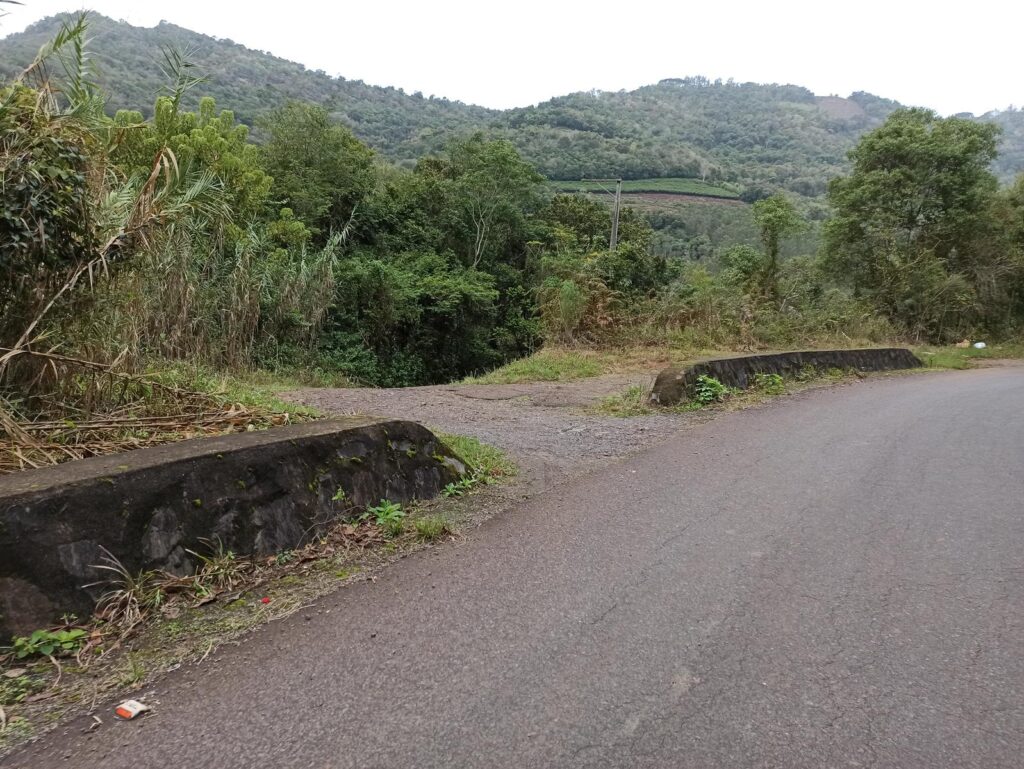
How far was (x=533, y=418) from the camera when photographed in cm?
815

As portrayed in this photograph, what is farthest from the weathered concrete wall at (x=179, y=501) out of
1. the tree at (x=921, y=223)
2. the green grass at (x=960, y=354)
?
the tree at (x=921, y=223)

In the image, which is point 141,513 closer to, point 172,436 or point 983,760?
point 172,436

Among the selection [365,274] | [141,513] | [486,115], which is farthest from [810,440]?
[486,115]

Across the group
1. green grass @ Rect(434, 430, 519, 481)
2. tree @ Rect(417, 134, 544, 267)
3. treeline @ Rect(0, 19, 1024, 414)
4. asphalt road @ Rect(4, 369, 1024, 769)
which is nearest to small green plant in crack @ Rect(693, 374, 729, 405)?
green grass @ Rect(434, 430, 519, 481)

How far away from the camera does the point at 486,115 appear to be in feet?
272

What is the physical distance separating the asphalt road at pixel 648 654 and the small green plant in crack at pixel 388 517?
0.35 m

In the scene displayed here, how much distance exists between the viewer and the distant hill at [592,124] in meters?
51.3

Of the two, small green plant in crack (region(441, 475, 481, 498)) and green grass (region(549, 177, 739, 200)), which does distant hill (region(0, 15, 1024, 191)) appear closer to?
green grass (region(549, 177, 739, 200))

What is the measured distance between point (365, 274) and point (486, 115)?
7325 centimetres

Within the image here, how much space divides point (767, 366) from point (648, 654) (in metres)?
9.14

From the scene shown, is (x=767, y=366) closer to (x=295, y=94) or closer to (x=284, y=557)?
(x=284, y=557)

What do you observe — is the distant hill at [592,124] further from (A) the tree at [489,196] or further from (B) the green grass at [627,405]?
(B) the green grass at [627,405]

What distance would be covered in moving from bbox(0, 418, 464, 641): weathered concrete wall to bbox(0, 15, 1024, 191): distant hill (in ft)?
92.2

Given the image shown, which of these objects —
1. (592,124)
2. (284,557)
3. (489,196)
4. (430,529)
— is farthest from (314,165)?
(592,124)
